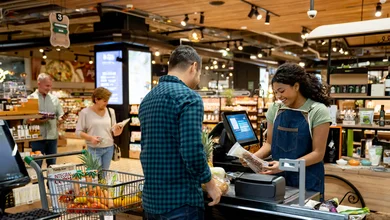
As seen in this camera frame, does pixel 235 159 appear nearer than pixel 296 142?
No

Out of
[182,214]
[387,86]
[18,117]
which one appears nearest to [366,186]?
[387,86]

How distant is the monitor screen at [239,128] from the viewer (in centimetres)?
294

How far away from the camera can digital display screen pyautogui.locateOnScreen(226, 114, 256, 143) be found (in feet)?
9.81

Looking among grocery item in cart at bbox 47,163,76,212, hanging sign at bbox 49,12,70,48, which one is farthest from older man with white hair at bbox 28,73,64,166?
grocery item in cart at bbox 47,163,76,212

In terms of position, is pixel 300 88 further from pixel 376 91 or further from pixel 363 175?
pixel 376 91

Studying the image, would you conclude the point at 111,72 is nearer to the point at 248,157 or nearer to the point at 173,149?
the point at 248,157

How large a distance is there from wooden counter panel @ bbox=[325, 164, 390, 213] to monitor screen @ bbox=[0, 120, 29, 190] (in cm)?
318

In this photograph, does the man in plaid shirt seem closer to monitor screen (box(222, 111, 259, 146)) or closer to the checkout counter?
the checkout counter

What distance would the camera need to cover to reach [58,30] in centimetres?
663

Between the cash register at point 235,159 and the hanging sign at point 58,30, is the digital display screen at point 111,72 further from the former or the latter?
the cash register at point 235,159

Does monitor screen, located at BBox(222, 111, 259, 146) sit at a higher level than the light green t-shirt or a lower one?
lower

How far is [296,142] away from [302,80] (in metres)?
0.45

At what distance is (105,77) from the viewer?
1020cm

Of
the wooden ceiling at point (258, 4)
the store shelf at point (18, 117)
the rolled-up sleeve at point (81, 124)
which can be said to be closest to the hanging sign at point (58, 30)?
the wooden ceiling at point (258, 4)
